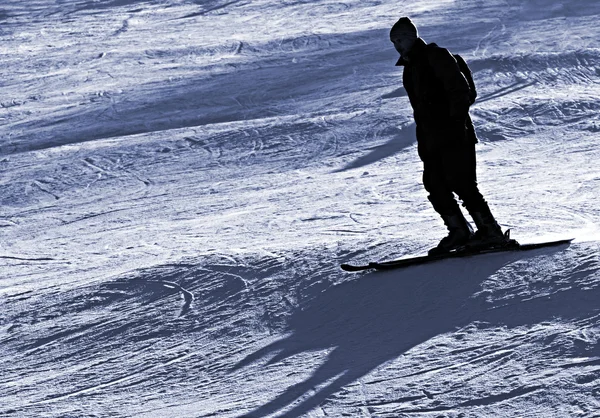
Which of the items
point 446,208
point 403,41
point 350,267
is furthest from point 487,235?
point 403,41

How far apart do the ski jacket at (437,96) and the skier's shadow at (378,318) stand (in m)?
0.80

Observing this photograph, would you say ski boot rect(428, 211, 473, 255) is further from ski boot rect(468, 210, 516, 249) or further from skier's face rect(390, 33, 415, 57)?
skier's face rect(390, 33, 415, 57)

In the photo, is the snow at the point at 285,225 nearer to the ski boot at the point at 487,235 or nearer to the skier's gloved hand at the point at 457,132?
the ski boot at the point at 487,235

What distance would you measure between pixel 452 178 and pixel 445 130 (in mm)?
333

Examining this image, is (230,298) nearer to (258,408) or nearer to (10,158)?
(258,408)

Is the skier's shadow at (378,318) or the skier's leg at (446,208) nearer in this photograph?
the skier's shadow at (378,318)

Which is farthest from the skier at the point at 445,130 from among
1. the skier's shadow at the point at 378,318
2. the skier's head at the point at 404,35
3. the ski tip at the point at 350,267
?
the ski tip at the point at 350,267

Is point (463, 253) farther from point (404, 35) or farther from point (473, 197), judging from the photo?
point (404, 35)

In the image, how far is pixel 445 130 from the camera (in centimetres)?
597

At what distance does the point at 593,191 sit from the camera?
9.84 meters

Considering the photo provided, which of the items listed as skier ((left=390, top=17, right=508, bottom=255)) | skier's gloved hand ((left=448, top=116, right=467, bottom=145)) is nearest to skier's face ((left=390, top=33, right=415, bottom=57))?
skier ((left=390, top=17, right=508, bottom=255))

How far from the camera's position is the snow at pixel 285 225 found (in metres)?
4.98

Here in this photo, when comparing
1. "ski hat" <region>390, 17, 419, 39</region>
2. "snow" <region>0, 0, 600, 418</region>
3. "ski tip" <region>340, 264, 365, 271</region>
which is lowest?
"snow" <region>0, 0, 600, 418</region>

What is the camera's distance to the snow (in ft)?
16.3
